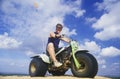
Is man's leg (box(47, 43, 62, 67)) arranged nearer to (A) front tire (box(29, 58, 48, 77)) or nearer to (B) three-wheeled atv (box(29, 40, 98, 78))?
(B) three-wheeled atv (box(29, 40, 98, 78))

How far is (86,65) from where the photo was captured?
161 inches

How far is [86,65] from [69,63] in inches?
14.9

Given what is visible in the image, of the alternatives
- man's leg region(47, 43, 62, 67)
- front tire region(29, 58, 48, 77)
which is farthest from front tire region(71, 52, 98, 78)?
front tire region(29, 58, 48, 77)

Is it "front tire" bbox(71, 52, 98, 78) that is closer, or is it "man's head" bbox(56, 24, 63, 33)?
"front tire" bbox(71, 52, 98, 78)

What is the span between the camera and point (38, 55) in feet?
15.7

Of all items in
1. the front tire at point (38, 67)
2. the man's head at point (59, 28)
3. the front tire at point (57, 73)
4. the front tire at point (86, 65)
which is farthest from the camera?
the front tire at point (57, 73)

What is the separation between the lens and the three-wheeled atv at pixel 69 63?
13.4ft

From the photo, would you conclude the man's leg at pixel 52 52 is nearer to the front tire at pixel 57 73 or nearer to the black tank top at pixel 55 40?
the black tank top at pixel 55 40

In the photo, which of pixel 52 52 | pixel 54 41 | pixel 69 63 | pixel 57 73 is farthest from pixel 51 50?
pixel 57 73

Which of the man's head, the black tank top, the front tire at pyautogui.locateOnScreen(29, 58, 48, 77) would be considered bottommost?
the front tire at pyautogui.locateOnScreen(29, 58, 48, 77)

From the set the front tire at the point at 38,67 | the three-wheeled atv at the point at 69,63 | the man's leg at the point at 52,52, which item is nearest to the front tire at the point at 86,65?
the three-wheeled atv at the point at 69,63

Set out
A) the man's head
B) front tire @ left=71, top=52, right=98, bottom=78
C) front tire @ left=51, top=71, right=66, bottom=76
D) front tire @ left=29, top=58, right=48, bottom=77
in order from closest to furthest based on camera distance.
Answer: front tire @ left=71, top=52, right=98, bottom=78
the man's head
front tire @ left=29, top=58, right=48, bottom=77
front tire @ left=51, top=71, right=66, bottom=76

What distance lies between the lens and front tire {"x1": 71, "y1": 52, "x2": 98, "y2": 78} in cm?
405

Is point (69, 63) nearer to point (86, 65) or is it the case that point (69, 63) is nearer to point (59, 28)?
point (86, 65)
